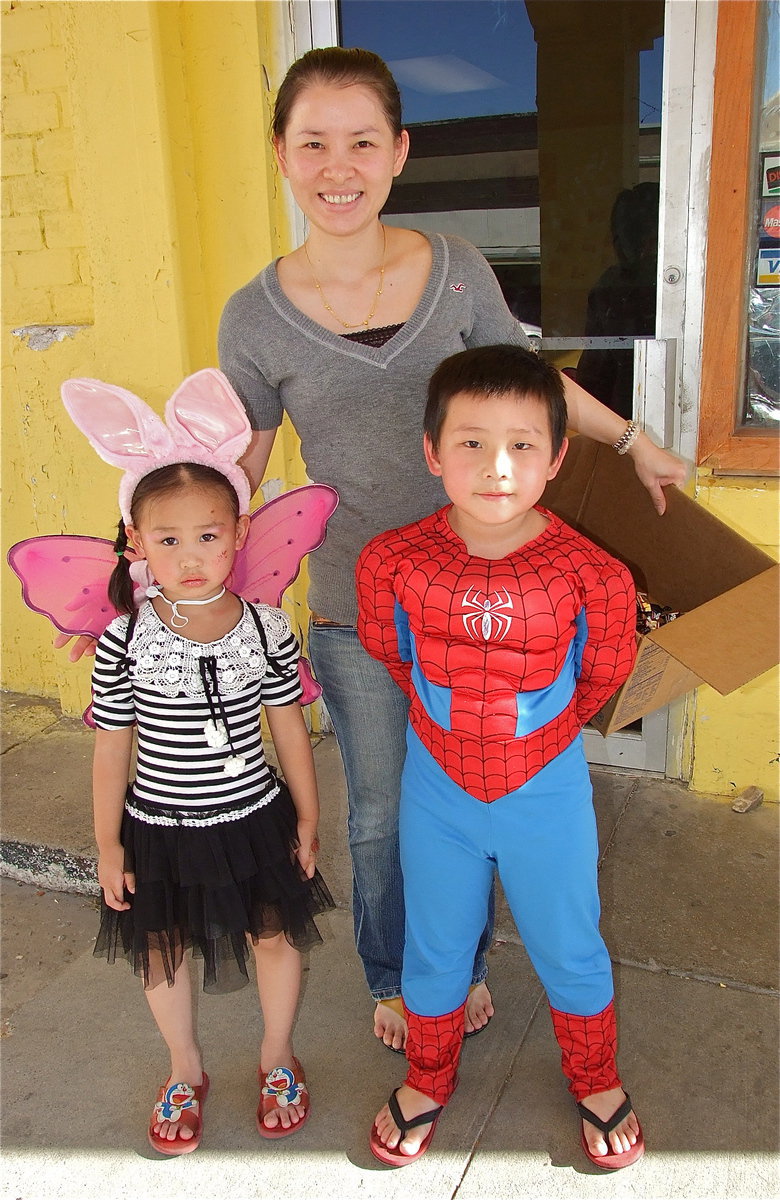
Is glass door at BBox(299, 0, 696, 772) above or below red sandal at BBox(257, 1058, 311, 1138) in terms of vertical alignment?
above

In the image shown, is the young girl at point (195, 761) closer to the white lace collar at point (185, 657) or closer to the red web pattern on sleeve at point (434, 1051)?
the white lace collar at point (185, 657)

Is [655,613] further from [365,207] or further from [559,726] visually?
[365,207]

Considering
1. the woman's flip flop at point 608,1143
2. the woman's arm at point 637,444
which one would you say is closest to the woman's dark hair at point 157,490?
the woman's arm at point 637,444

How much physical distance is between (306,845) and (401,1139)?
0.65 m

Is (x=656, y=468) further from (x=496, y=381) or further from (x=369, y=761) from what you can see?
(x=369, y=761)

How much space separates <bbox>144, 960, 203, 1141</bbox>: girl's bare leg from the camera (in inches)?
83.0

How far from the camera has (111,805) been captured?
200cm

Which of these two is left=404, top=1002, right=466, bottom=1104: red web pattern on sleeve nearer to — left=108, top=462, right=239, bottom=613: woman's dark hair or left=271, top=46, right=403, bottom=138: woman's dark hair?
left=108, top=462, right=239, bottom=613: woman's dark hair

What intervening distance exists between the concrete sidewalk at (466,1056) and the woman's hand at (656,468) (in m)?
1.28

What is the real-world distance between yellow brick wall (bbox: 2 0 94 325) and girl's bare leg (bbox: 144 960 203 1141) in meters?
2.67

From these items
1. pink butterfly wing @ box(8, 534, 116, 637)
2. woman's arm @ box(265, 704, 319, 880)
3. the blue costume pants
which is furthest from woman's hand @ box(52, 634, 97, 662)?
the blue costume pants

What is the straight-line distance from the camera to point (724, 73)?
2.81 meters

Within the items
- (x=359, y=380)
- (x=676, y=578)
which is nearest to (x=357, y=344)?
(x=359, y=380)

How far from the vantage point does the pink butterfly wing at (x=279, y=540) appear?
208 centimetres
